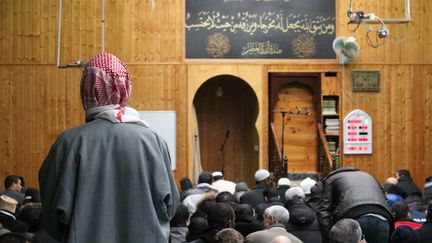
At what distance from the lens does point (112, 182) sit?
2.52m

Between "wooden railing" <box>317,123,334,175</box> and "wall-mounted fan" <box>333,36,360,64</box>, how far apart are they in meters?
1.33

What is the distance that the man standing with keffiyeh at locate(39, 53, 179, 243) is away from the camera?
249 centimetres

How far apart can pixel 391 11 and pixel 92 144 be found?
11.9 meters

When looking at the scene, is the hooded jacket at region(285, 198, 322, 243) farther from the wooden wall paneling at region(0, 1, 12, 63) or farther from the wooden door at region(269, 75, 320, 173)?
the wooden wall paneling at region(0, 1, 12, 63)

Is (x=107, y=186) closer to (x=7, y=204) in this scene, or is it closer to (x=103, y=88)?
(x=103, y=88)

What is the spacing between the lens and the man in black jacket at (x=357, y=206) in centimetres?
612

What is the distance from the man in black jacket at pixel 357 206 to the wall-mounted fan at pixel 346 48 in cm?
714

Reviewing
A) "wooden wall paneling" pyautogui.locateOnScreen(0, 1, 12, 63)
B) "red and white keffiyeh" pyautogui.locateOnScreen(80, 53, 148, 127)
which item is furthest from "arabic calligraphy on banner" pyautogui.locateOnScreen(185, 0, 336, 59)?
"red and white keffiyeh" pyautogui.locateOnScreen(80, 53, 148, 127)

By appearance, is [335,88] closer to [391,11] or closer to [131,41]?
[391,11]

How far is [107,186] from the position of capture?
251cm

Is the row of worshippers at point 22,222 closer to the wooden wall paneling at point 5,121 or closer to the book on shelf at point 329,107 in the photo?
the wooden wall paneling at point 5,121

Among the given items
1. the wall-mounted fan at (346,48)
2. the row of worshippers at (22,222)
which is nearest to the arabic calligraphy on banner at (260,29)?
the wall-mounted fan at (346,48)

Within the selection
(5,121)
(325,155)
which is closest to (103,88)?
(325,155)

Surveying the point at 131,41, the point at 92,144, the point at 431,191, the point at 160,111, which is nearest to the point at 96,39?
the point at 131,41
